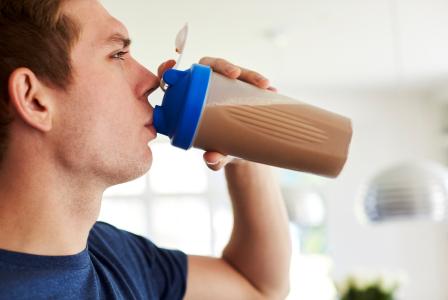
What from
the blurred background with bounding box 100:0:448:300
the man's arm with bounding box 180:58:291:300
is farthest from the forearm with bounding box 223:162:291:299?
the blurred background with bounding box 100:0:448:300

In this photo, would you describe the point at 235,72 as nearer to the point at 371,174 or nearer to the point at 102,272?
the point at 102,272

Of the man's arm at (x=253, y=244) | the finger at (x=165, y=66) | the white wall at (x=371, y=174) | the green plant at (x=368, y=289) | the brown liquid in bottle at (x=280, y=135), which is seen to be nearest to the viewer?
the brown liquid in bottle at (x=280, y=135)

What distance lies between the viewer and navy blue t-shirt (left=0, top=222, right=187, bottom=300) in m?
0.90

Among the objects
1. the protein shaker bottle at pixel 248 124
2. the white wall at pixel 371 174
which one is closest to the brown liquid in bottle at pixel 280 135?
the protein shaker bottle at pixel 248 124

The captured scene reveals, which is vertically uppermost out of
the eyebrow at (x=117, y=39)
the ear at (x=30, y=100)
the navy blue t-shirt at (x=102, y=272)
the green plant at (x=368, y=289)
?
the eyebrow at (x=117, y=39)

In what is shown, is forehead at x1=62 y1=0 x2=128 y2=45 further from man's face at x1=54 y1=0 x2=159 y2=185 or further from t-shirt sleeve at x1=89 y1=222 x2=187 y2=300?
t-shirt sleeve at x1=89 y1=222 x2=187 y2=300

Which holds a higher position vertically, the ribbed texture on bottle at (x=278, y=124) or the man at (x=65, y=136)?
the ribbed texture on bottle at (x=278, y=124)

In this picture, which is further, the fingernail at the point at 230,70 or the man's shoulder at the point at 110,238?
the man's shoulder at the point at 110,238

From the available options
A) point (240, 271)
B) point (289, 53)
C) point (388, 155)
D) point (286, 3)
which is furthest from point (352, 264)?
point (240, 271)

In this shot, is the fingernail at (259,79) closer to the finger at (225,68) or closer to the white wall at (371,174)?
the finger at (225,68)

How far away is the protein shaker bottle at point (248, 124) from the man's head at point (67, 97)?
0.07 metres

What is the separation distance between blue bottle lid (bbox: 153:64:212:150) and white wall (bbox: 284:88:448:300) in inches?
217

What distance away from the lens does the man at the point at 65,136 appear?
94 centimetres

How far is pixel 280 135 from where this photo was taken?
3.40ft
